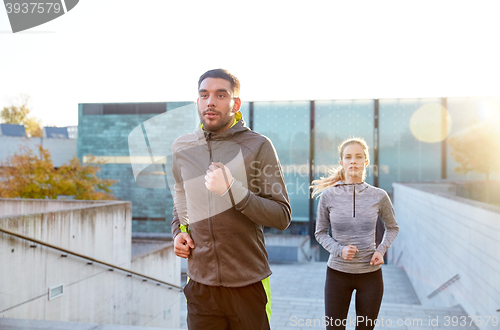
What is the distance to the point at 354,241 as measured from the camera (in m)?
2.95

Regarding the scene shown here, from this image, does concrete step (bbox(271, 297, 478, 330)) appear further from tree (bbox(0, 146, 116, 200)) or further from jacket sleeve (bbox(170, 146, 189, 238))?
tree (bbox(0, 146, 116, 200))

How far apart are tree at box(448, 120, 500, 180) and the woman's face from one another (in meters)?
20.8

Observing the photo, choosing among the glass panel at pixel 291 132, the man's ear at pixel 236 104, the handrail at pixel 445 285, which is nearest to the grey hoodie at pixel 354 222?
the man's ear at pixel 236 104

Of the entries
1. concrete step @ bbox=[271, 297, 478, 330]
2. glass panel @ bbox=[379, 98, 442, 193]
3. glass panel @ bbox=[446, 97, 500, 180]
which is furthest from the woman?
glass panel @ bbox=[446, 97, 500, 180]

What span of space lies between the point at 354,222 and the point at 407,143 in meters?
23.6

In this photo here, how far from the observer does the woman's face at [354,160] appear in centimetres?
310

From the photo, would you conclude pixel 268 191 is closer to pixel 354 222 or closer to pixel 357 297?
pixel 354 222

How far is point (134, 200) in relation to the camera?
2811 cm

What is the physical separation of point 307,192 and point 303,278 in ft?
38.6

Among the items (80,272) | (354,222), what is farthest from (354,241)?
(80,272)

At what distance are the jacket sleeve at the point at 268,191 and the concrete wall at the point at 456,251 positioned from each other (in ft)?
15.8

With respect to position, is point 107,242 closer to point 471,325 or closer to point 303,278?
point 471,325

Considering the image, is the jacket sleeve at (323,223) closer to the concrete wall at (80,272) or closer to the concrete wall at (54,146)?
the concrete wall at (80,272)

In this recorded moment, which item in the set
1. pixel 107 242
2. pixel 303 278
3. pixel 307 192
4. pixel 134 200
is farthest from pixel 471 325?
pixel 134 200
